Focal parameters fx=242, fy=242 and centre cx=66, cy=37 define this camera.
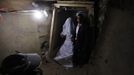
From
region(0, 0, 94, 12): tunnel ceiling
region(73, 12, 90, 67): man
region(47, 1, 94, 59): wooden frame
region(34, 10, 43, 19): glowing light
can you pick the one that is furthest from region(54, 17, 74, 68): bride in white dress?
region(0, 0, 94, 12): tunnel ceiling

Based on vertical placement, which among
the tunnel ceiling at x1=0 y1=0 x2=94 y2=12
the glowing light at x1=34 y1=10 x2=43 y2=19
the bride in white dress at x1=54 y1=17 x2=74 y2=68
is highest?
the tunnel ceiling at x1=0 y1=0 x2=94 y2=12

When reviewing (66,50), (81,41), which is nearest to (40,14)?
(66,50)

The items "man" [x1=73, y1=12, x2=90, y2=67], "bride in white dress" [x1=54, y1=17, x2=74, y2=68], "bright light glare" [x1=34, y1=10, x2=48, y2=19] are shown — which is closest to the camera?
"man" [x1=73, y1=12, x2=90, y2=67]

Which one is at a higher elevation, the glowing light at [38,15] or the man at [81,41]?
the glowing light at [38,15]

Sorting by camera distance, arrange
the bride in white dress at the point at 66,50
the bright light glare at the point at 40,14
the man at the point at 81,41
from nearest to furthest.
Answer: the man at the point at 81,41
the bride in white dress at the point at 66,50
the bright light glare at the point at 40,14

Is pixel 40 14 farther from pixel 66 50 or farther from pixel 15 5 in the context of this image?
pixel 66 50

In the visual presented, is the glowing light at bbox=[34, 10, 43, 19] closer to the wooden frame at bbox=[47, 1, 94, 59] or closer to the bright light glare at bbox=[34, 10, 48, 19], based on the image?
the bright light glare at bbox=[34, 10, 48, 19]

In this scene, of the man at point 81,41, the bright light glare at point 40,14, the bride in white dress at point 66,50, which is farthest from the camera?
the bright light glare at point 40,14

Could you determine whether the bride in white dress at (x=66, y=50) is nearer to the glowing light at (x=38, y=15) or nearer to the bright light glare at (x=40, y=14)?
the bright light glare at (x=40, y=14)

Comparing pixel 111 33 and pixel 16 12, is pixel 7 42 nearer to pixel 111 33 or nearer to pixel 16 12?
pixel 16 12

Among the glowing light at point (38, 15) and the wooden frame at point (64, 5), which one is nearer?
the wooden frame at point (64, 5)

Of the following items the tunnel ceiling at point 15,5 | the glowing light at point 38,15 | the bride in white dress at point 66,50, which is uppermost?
the tunnel ceiling at point 15,5

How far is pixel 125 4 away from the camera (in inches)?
229

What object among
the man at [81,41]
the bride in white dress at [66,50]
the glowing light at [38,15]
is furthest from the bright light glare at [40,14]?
the man at [81,41]
